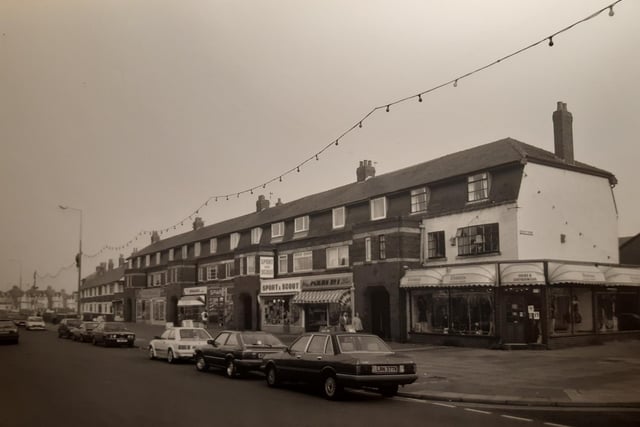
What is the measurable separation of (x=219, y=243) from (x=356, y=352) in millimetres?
43687

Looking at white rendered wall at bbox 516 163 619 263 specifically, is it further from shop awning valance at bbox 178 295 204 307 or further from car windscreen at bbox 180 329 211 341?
shop awning valance at bbox 178 295 204 307

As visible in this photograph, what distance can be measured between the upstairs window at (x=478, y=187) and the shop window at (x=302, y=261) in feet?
49.0

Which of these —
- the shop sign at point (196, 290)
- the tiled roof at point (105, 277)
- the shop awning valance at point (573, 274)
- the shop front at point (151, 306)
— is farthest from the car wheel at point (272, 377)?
the tiled roof at point (105, 277)

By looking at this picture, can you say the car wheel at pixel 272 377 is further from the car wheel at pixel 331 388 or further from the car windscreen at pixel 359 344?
the car windscreen at pixel 359 344

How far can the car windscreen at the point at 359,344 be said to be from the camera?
47.9 ft

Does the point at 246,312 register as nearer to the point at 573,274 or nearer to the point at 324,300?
the point at 324,300

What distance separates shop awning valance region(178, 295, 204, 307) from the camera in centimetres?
5519

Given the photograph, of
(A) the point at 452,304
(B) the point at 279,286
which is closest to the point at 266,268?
(B) the point at 279,286

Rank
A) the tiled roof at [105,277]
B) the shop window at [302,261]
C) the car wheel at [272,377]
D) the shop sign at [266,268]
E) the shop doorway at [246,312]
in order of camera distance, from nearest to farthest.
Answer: the car wheel at [272,377] < the shop window at [302,261] < the shop sign at [266,268] < the shop doorway at [246,312] < the tiled roof at [105,277]

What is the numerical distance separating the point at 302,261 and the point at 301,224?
3.15 m

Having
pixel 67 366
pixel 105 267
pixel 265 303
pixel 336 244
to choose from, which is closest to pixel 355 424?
pixel 67 366

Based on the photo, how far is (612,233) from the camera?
31969 mm

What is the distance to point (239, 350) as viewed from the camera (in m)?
18.4

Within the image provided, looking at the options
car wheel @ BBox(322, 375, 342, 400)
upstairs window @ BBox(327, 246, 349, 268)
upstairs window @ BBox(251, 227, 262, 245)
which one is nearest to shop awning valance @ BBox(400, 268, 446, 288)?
upstairs window @ BBox(327, 246, 349, 268)
